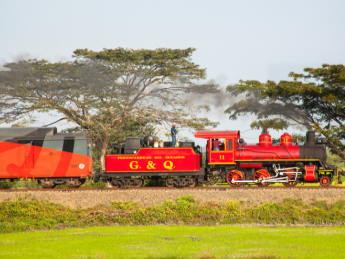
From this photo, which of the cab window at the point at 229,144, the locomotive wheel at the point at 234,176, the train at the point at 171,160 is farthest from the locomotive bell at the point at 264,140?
the locomotive wheel at the point at 234,176

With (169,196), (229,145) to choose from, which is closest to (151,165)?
(169,196)

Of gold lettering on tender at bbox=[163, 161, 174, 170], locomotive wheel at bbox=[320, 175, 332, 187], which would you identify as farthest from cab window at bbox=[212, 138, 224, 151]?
locomotive wheel at bbox=[320, 175, 332, 187]

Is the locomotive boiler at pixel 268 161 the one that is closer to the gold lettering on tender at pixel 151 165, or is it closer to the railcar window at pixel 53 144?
the gold lettering on tender at pixel 151 165

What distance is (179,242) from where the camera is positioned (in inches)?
392

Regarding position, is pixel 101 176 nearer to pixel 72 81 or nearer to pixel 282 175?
pixel 282 175

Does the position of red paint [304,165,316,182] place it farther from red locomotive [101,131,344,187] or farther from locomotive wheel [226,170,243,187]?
locomotive wheel [226,170,243,187]

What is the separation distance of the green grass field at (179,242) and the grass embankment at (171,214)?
3.62 feet

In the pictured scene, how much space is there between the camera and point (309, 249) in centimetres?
893

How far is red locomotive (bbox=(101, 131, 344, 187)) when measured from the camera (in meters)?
17.5

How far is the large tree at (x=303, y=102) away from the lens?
80.9 ft

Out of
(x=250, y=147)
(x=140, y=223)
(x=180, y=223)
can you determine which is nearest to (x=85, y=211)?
(x=140, y=223)

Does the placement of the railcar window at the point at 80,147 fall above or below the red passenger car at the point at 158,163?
above

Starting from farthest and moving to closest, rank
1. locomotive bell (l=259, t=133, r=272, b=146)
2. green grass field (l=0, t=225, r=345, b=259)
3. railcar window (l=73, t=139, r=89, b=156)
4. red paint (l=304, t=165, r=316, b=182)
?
railcar window (l=73, t=139, r=89, b=156), locomotive bell (l=259, t=133, r=272, b=146), red paint (l=304, t=165, r=316, b=182), green grass field (l=0, t=225, r=345, b=259)

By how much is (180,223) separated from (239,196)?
3.10 metres
